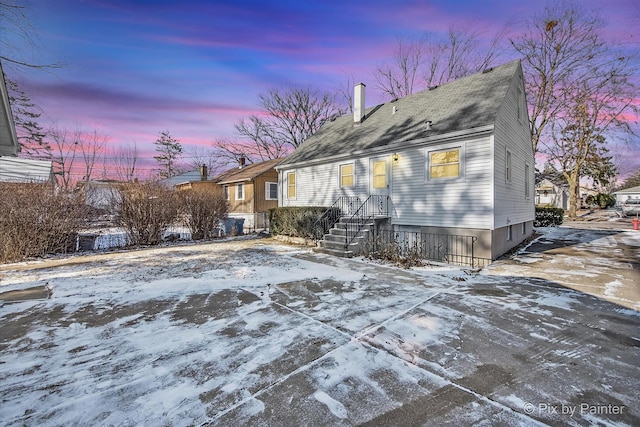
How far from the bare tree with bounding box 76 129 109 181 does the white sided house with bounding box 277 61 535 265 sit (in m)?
23.4

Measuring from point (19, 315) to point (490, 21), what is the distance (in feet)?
91.6

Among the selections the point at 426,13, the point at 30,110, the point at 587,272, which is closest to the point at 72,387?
the point at 587,272

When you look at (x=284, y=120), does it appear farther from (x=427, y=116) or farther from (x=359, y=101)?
(x=427, y=116)

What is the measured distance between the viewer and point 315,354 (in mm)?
3205

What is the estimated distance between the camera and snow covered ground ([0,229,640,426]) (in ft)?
7.66

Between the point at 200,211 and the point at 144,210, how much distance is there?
238 cm

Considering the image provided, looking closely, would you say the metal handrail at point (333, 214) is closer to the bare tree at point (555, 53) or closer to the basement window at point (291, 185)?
the basement window at point (291, 185)

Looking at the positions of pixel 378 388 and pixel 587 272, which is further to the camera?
pixel 587 272

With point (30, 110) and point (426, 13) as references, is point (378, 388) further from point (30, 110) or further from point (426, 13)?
point (30, 110)

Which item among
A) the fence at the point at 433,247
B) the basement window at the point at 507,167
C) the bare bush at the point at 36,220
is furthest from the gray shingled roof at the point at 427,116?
the bare bush at the point at 36,220

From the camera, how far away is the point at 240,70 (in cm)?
1251

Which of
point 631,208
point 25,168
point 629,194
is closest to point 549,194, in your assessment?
point 631,208

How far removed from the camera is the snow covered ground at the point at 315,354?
2.34m

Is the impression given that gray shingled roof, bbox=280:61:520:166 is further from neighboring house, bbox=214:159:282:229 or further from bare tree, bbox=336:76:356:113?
bare tree, bbox=336:76:356:113
